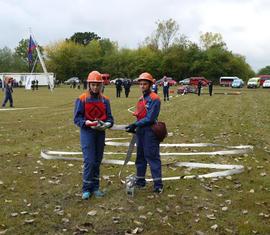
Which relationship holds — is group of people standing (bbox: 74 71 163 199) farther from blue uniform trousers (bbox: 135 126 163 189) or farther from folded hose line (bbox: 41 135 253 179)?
folded hose line (bbox: 41 135 253 179)

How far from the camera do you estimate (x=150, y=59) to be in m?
102

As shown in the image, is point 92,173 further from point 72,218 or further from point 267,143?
point 267,143

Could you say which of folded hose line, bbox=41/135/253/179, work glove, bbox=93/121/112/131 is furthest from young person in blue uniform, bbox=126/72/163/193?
folded hose line, bbox=41/135/253/179

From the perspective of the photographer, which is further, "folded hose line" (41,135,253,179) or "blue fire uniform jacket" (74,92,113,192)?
"folded hose line" (41,135,253,179)

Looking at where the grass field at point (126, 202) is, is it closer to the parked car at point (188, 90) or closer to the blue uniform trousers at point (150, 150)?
the blue uniform trousers at point (150, 150)

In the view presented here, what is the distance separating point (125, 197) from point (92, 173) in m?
0.65

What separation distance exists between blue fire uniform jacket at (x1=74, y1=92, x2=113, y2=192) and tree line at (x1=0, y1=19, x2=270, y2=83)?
88.7 metres

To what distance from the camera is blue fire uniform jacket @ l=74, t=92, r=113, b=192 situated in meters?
7.15

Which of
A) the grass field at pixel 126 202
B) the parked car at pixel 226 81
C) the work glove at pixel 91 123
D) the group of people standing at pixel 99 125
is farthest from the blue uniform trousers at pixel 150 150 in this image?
the parked car at pixel 226 81

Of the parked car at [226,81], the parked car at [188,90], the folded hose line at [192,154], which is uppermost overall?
the parked car at [226,81]

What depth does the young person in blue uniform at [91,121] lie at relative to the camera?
23.2ft

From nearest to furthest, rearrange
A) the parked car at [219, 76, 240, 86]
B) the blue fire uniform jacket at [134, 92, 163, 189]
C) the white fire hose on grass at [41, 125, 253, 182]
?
the blue fire uniform jacket at [134, 92, 163, 189], the white fire hose on grass at [41, 125, 253, 182], the parked car at [219, 76, 240, 86]

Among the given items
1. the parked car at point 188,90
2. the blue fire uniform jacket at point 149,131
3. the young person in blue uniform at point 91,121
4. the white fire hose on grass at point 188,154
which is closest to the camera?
the young person in blue uniform at point 91,121

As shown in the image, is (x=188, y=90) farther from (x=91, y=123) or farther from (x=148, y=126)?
(x=91, y=123)
